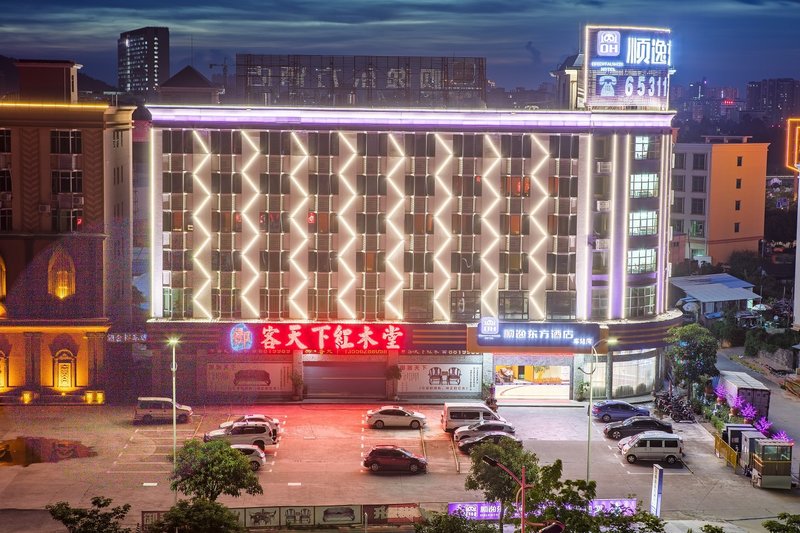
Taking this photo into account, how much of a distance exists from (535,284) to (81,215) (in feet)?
100

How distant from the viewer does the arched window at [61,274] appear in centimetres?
7994

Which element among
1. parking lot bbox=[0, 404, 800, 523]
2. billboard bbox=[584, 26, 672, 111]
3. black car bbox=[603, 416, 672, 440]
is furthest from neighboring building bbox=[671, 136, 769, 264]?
black car bbox=[603, 416, 672, 440]

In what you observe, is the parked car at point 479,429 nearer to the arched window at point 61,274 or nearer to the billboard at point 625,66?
the billboard at point 625,66

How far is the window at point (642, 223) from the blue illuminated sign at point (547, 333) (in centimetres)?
737

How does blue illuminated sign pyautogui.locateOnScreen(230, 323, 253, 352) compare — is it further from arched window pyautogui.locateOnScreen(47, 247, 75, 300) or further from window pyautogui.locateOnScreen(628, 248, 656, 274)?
window pyautogui.locateOnScreen(628, 248, 656, 274)

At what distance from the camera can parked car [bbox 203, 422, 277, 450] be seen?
227 ft

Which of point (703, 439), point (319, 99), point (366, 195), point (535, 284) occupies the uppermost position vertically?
point (319, 99)

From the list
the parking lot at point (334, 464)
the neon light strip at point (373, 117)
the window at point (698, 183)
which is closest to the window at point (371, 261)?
the neon light strip at point (373, 117)

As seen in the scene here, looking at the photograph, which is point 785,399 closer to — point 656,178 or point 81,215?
point 656,178

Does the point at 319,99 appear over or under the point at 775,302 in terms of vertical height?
over

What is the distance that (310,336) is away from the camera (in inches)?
3162

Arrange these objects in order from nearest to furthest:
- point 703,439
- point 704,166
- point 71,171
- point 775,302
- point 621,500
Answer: point 621,500
point 703,439
point 71,171
point 775,302
point 704,166

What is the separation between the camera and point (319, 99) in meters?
Result: 81.4

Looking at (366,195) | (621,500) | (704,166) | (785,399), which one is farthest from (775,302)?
(621,500)
